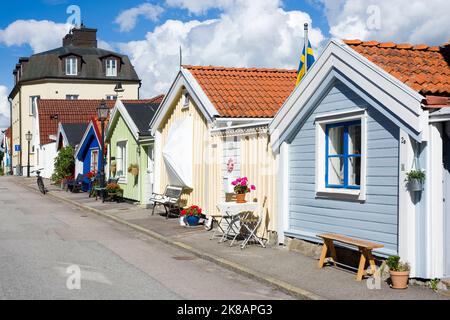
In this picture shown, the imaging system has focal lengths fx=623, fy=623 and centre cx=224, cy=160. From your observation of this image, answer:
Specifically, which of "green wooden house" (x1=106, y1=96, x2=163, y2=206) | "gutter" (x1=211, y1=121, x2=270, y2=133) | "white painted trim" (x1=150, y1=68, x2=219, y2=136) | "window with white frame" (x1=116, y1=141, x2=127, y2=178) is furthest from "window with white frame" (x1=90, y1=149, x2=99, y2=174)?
"gutter" (x1=211, y1=121, x2=270, y2=133)

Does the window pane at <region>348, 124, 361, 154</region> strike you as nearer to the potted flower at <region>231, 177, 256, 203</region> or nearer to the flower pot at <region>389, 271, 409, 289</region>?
the flower pot at <region>389, 271, 409, 289</region>

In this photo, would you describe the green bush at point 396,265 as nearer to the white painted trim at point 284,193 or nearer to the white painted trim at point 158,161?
the white painted trim at point 284,193

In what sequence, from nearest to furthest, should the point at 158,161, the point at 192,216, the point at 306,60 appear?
the point at 192,216 < the point at 306,60 < the point at 158,161

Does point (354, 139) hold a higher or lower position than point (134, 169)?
higher

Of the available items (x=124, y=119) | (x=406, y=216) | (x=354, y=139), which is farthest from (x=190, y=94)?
(x=406, y=216)

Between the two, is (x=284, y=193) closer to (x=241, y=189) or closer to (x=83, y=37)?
(x=241, y=189)

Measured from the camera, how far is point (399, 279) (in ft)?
27.3

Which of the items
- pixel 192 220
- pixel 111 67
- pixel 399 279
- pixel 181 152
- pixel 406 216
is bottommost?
pixel 399 279

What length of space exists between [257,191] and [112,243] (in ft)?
10.9

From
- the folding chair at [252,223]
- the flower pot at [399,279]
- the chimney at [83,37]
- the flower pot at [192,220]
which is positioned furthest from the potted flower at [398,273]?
the chimney at [83,37]

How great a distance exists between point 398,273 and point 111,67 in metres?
52.9
